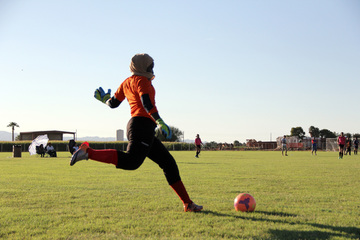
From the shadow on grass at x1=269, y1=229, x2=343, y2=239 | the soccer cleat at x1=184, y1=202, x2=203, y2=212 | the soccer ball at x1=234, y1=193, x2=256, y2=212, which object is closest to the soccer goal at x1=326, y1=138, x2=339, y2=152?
the soccer ball at x1=234, y1=193, x2=256, y2=212

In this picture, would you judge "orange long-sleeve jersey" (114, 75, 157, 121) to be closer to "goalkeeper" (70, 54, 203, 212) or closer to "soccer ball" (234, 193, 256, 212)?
"goalkeeper" (70, 54, 203, 212)

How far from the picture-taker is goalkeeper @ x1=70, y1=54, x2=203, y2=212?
477 cm

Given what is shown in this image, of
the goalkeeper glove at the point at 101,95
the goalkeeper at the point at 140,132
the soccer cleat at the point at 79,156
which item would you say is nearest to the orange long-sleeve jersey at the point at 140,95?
the goalkeeper at the point at 140,132

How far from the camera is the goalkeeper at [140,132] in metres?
4.77

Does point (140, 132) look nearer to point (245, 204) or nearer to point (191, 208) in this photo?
point (191, 208)

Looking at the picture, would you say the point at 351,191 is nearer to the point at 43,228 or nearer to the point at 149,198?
the point at 149,198

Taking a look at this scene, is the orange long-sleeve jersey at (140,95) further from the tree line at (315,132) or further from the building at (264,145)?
the tree line at (315,132)

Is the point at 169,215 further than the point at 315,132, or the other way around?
the point at 315,132

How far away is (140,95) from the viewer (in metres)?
4.89

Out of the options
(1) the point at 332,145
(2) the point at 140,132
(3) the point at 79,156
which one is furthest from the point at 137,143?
(1) the point at 332,145

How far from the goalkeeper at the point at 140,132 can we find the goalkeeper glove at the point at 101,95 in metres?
0.30

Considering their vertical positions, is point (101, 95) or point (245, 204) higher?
point (101, 95)

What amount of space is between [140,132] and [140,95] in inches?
19.2

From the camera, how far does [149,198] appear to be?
22.2 feet
